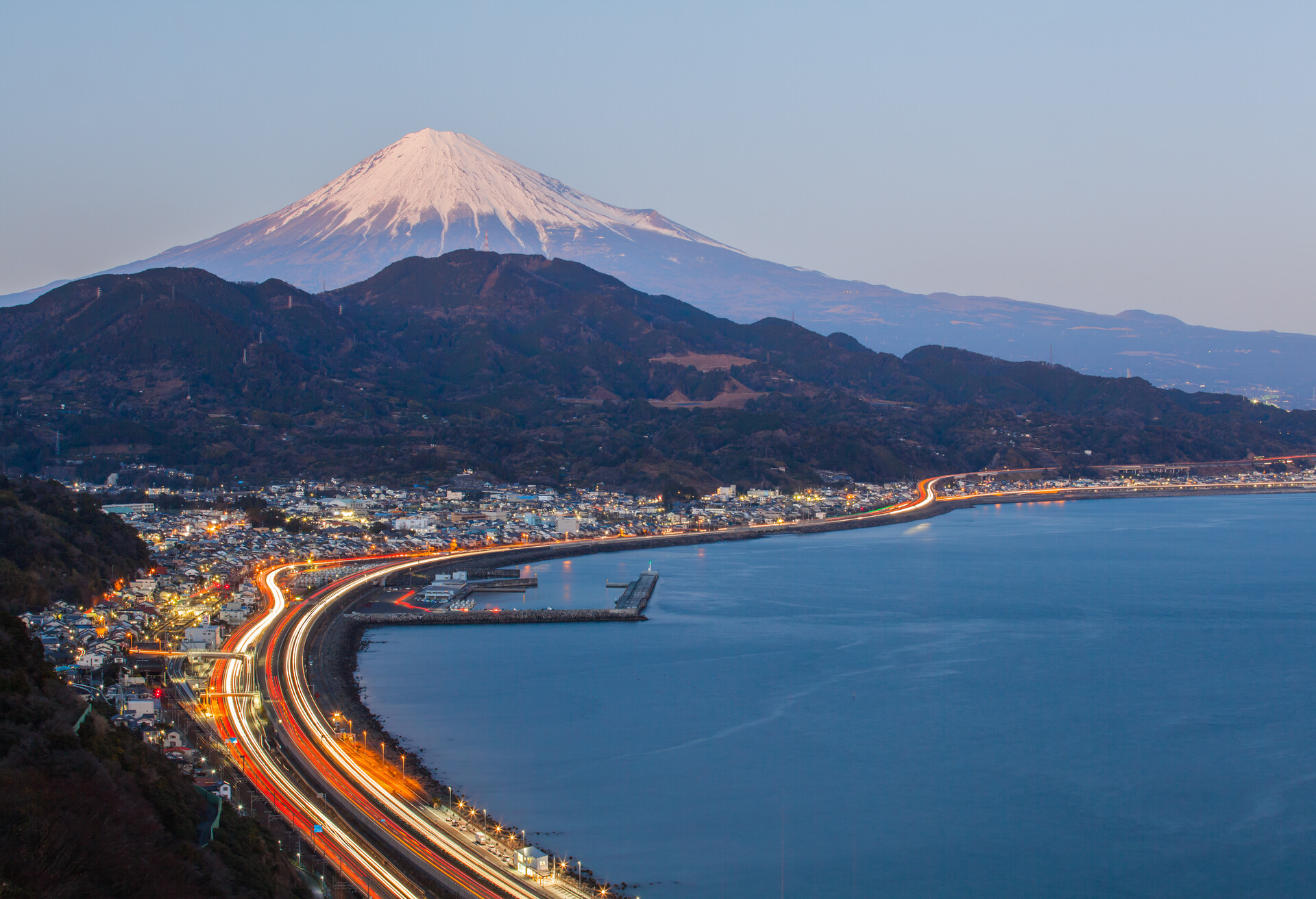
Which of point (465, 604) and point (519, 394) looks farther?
point (519, 394)

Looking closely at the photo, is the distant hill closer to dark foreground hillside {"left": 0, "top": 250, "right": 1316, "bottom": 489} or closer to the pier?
the pier

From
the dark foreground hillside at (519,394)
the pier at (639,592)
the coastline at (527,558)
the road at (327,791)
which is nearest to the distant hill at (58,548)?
the road at (327,791)

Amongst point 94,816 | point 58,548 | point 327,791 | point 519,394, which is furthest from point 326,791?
point 519,394

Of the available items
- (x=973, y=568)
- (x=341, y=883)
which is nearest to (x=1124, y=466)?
(x=973, y=568)

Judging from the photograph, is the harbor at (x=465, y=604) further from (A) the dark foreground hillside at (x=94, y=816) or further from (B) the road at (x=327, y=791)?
(A) the dark foreground hillside at (x=94, y=816)

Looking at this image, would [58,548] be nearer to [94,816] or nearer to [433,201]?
[94,816]

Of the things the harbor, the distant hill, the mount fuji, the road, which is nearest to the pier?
the harbor
